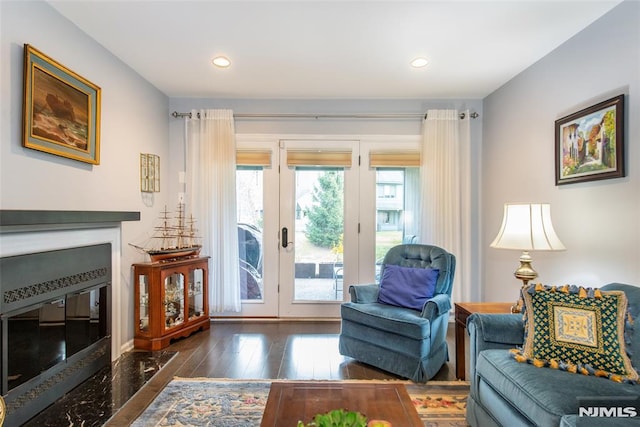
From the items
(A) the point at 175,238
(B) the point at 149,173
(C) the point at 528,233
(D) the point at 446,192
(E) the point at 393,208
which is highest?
(B) the point at 149,173

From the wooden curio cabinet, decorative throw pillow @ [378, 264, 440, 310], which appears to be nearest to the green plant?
decorative throw pillow @ [378, 264, 440, 310]

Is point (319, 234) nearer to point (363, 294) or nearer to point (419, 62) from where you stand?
point (363, 294)

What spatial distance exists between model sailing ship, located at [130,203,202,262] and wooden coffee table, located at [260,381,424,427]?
2.08m

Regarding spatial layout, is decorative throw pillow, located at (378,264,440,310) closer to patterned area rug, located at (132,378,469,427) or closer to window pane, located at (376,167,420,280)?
patterned area rug, located at (132,378,469,427)

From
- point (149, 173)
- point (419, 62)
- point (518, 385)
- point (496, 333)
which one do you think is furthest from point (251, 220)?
point (518, 385)

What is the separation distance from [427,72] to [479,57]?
0.45m

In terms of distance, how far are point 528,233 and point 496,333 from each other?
2.28 ft

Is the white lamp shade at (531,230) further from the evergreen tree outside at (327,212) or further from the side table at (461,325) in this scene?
the evergreen tree outside at (327,212)

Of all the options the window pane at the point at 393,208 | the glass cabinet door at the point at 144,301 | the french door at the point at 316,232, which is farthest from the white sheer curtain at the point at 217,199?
the window pane at the point at 393,208

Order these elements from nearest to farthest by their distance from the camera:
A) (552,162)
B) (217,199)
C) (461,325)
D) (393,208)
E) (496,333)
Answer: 1. (496,333)
2. (461,325)
3. (552,162)
4. (217,199)
5. (393,208)

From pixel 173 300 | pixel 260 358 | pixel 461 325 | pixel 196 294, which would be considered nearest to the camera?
pixel 461 325

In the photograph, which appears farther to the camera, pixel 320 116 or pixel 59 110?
pixel 320 116

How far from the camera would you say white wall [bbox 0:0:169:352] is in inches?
74.9

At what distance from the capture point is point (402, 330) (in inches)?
95.2
